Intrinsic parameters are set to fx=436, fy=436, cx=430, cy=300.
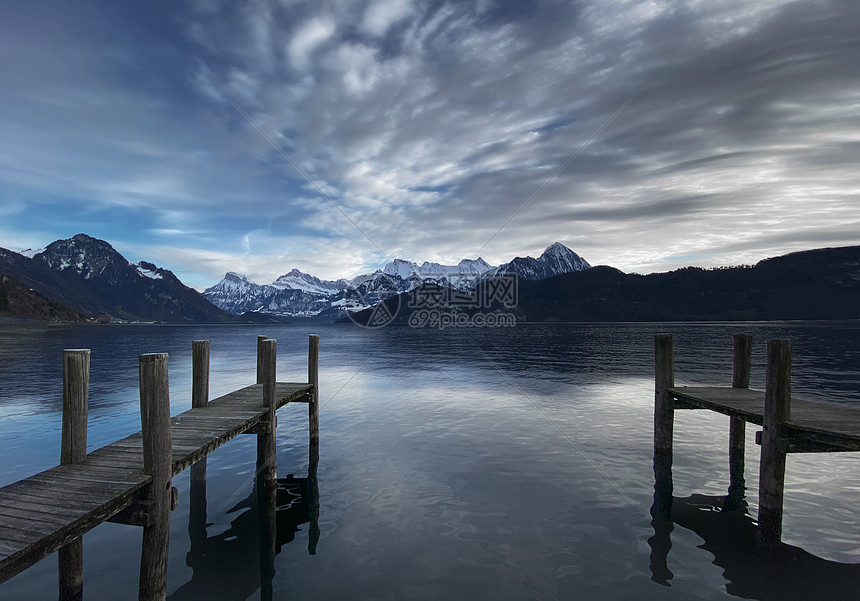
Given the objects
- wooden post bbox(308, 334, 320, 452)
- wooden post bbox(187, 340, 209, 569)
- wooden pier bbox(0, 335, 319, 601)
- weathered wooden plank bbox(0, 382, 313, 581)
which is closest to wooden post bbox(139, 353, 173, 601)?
wooden pier bbox(0, 335, 319, 601)

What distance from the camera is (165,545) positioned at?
8.27m

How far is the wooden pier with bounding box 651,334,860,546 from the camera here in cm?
1073

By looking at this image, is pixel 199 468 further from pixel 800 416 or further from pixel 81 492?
pixel 800 416

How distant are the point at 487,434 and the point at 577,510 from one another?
9.45 meters

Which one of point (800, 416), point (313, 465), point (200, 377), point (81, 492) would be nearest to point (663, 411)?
point (800, 416)

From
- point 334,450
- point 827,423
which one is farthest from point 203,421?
point 827,423

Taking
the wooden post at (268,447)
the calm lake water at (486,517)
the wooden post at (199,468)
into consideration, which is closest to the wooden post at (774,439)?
the calm lake water at (486,517)

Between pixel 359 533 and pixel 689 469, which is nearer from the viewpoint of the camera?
pixel 359 533

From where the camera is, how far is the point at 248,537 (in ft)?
40.2

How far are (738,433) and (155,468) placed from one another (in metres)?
18.8

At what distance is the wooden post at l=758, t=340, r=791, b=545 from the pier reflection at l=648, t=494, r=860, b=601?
627 mm

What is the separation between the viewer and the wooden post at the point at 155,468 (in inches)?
320

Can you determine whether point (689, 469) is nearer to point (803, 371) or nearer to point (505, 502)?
point (505, 502)

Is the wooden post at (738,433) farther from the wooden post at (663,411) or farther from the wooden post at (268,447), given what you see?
the wooden post at (268,447)
